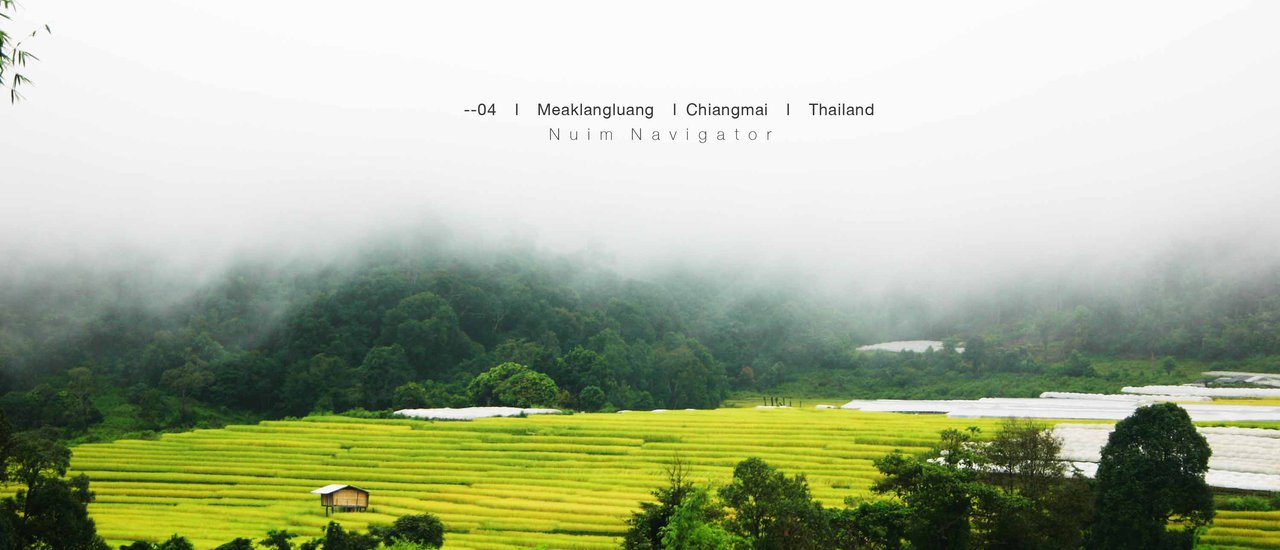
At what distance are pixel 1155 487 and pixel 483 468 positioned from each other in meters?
30.1

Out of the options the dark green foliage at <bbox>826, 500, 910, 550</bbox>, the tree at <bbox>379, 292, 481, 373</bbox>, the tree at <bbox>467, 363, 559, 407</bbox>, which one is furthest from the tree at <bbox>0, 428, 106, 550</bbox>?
the tree at <bbox>379, 292, 481, 373</bbox>

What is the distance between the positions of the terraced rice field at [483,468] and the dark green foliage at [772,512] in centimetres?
1130

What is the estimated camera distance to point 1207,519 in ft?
85.4

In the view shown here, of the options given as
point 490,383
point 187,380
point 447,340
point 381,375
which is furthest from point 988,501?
point 187,380

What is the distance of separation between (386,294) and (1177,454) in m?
70.2

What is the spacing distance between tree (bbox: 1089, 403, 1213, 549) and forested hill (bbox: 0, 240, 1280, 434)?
1824 inches

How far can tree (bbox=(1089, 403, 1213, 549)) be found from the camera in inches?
1011

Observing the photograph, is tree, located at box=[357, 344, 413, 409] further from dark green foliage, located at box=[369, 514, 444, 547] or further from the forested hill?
dark green foliage, located at box=[369, 514, 444, 547]

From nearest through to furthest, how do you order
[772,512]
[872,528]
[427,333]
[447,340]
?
[772,512], [872,528], [427,333], [447,340]

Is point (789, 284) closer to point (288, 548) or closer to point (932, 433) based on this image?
point (932, 433)

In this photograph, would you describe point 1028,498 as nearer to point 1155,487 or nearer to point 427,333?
point 1155,487

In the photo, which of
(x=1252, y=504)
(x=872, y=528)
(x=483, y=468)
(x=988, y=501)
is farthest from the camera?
(x=483, y=468)

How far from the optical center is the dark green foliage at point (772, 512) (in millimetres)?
23219

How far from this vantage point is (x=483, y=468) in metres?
46.0
